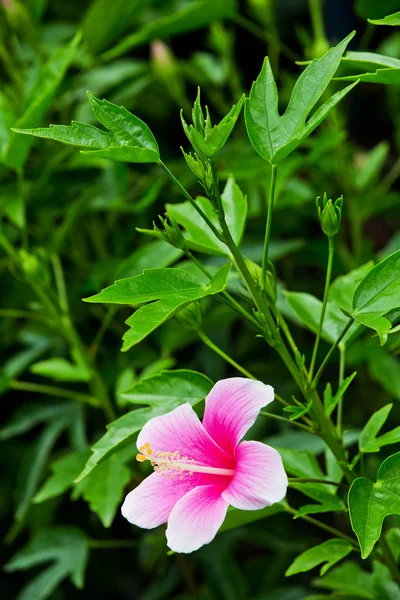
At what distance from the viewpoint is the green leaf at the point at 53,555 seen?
1.24 m

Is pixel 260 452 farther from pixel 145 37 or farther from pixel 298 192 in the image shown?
pixel 145 37

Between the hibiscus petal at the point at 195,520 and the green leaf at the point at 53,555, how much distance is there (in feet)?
2.21

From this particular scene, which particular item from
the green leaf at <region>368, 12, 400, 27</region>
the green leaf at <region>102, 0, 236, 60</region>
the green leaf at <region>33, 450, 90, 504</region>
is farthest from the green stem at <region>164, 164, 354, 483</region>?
the green leaf at <region>102, 0, 236, 60</region>

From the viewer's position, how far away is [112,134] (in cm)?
65

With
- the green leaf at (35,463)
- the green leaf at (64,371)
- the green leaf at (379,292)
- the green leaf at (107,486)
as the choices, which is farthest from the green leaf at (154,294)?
the green leaf at (35,463)

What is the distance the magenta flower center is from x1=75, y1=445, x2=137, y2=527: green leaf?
337mm

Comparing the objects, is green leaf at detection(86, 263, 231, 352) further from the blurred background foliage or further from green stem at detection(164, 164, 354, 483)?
the blurred background foliage

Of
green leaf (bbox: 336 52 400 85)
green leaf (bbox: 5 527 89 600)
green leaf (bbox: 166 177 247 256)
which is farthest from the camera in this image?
green leaf (bbox: 5 527 89 600)

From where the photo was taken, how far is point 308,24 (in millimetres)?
2133

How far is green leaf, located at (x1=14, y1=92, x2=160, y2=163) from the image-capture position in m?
0.64

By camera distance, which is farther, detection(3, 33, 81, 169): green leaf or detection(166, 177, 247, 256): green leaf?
detection(3, 33, 81, 169): green leaf

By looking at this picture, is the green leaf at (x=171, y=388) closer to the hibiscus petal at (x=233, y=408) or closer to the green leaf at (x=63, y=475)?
the hibiscus petal at (x=233, y=408)

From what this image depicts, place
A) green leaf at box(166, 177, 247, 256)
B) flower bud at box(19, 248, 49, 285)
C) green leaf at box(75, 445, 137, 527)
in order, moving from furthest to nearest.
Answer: flower bud at box(19, 248, 49, 285)
green leaf at box(75, 445, 137, 527)
green leaf at box(166, 177, 247, 256)

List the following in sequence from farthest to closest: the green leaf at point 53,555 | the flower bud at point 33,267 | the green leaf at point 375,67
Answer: the green leaf at point 53,555
the flower bud at point 33,267
the green leaf at point 375,67
